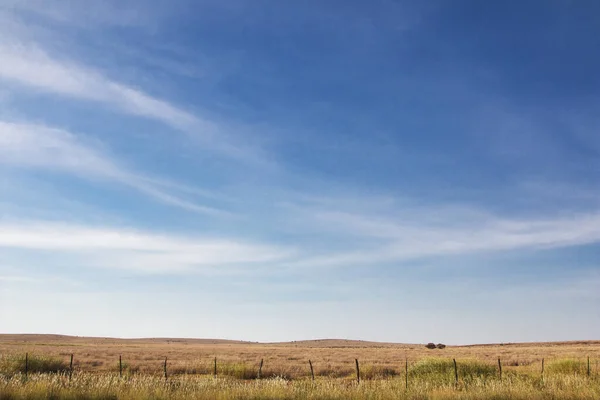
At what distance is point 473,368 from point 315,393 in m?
16.9

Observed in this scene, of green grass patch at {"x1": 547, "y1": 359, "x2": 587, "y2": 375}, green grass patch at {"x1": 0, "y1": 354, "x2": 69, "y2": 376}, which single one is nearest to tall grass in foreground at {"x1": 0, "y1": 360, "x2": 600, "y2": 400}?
green grass patch at {"x1": 547, "y1": 359, "x2": 587, "y2": 375}

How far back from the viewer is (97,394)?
14727mm

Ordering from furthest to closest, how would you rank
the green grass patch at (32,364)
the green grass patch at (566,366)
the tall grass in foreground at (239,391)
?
the green grass patch at (32,364) < the green grass patch at (566,366) < the tall grass in foreground at (239,391)

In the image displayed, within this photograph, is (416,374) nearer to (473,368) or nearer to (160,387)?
(473,368)

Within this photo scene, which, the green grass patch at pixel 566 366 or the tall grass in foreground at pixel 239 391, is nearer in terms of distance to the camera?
the tall grass in foreground at pixel 239 391

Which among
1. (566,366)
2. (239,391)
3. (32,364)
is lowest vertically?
(32,364)

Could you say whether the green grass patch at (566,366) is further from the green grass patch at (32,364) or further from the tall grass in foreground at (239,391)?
the green grass patch at (32,364)

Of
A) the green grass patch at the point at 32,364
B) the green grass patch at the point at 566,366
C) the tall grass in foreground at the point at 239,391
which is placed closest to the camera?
the tall grass in foreground at the point at 239,391

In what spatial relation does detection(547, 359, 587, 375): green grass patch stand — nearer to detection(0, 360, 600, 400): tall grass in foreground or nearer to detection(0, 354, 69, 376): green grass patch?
detection(0, 360, 600, 400): tall grass in foreground

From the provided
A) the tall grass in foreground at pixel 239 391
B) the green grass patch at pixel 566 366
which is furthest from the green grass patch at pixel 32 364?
the green grass patch at pixel 566 366

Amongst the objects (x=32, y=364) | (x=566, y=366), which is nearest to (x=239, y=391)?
(x=32, y=364)

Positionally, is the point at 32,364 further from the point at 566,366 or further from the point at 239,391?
the point at 566,366

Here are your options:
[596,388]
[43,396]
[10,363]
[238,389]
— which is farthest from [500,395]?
[10,363]

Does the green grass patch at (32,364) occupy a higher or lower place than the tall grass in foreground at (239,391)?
lower
